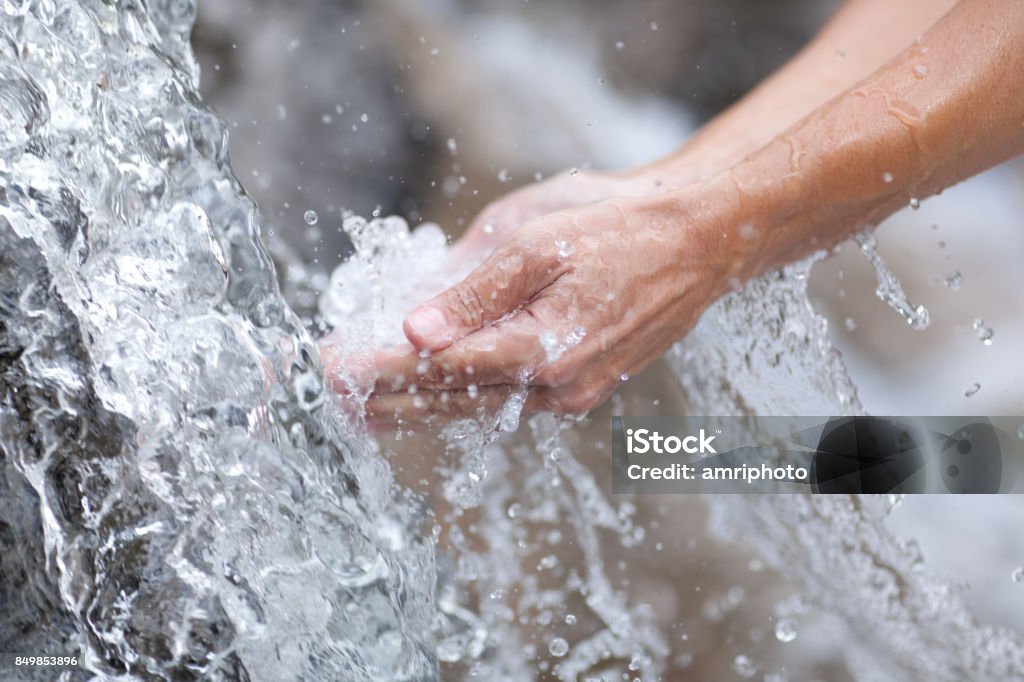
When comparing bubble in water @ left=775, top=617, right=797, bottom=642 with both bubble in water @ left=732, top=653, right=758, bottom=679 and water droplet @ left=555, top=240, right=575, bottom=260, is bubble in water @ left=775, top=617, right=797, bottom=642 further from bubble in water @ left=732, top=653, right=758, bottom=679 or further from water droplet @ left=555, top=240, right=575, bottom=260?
water droplet @ left=555, top=240, right=575, bottom=260

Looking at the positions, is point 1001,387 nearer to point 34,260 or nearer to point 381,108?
point 381,108

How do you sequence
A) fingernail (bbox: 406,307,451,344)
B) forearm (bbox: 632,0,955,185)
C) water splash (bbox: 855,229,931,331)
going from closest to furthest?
fingernail (bbox: 406,307,451,344) → water splash (bbox: 855,229,931,331) → forearm (bbox: 632,0,955,185)

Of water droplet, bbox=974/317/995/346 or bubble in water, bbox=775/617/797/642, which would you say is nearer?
bubble in water, bbox=775/617/797/642

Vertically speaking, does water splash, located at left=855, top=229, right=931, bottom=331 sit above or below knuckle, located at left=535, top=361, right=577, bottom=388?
above

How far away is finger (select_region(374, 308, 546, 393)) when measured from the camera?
714mm

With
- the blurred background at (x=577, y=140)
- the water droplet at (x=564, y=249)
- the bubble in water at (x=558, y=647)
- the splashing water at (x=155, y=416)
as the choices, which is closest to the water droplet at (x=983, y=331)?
the blurred background at (x=577, y=140)

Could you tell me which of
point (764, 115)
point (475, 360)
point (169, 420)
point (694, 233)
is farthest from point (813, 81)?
point (169, 420)

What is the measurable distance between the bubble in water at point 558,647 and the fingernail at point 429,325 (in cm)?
48

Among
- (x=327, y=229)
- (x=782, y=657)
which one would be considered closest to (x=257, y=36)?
(x=327, y=229)

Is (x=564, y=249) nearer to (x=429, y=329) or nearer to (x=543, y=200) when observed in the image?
(x=429, y=329)

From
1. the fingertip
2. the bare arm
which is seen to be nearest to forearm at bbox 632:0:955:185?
the bare arm

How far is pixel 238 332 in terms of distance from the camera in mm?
667

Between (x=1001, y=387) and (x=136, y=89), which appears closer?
(x=136, y=89)

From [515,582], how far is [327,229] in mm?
639
